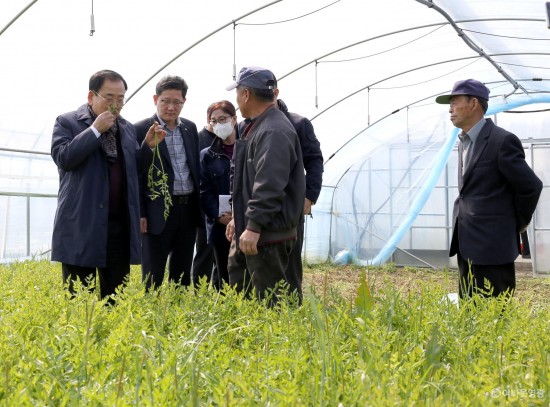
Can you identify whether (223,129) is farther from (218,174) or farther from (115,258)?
(115,258)

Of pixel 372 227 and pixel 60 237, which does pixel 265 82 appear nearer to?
pixel 60 237

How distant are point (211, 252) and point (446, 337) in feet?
9.50

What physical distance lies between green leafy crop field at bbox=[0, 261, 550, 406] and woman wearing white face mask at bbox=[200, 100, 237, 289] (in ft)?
5.20

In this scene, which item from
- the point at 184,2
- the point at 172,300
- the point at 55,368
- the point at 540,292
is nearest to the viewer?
the point at 55,368

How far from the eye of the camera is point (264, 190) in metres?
3.03

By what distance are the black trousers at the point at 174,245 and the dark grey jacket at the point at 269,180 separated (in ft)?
2.61

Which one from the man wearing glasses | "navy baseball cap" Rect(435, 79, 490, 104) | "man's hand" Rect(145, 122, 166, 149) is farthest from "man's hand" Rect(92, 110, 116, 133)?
"navy baseball cap" Rect(435, 79, 490, 104)

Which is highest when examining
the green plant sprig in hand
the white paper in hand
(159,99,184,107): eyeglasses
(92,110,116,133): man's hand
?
(159,99,184,107): eyeglasses

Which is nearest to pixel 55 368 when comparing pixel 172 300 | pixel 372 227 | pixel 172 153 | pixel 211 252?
pixel 172 300

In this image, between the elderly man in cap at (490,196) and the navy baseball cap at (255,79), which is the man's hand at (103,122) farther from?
the elderly man in cap at (490,196)

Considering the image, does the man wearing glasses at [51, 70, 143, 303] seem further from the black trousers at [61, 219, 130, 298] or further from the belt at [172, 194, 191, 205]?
the belt at [172, 194, 191, 205]

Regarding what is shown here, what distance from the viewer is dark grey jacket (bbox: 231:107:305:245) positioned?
119 inches

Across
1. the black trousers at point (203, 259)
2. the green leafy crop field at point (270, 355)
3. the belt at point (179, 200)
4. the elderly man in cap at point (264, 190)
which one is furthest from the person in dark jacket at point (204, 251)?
the green leafy crop field at point (270, 355)

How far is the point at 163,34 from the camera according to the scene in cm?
669
